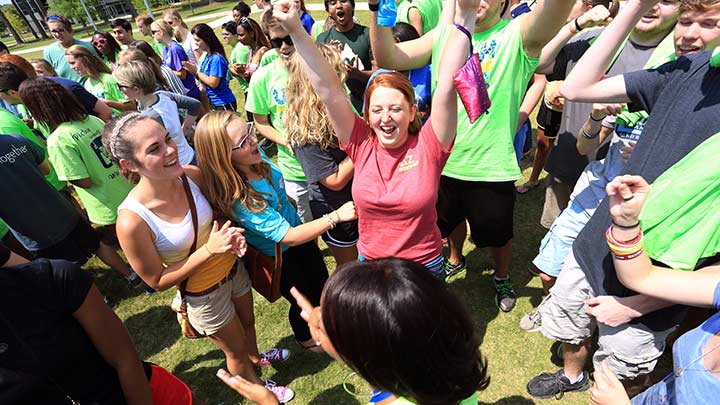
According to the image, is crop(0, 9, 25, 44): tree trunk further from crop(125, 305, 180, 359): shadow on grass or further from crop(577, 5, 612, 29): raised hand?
crop(577, 5, 612, 29): raised hand

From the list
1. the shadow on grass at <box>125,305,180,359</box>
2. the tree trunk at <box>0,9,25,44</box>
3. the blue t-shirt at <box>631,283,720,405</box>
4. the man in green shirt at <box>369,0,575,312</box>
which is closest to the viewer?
the blue t-shirt at <box>631,283,720,405</box>

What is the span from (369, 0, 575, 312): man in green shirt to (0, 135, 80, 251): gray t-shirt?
3.06 meters

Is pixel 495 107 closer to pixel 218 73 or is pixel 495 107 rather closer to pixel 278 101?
pixel 278 101

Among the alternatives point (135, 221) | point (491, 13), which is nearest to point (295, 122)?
point (135, 221)

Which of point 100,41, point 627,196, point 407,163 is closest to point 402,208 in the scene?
point 407,163

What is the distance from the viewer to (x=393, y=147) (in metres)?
2.07

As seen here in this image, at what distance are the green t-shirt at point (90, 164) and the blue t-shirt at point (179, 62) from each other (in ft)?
10.4

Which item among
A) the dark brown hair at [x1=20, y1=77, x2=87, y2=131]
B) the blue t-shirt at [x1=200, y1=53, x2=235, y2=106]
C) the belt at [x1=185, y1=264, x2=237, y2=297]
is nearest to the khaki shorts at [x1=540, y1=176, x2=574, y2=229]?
the belt at [x1=185, y1=264, x2=237, y2=297]

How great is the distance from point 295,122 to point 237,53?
189 inches

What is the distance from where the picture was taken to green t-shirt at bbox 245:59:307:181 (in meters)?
3.20

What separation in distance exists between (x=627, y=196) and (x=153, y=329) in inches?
165

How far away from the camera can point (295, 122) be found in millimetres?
2461

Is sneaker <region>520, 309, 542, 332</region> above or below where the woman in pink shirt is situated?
below

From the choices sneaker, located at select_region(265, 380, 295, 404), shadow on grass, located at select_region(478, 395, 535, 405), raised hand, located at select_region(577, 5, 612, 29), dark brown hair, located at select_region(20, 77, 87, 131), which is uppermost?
raised hand, located at select_region(577, 5, 612, 29)
